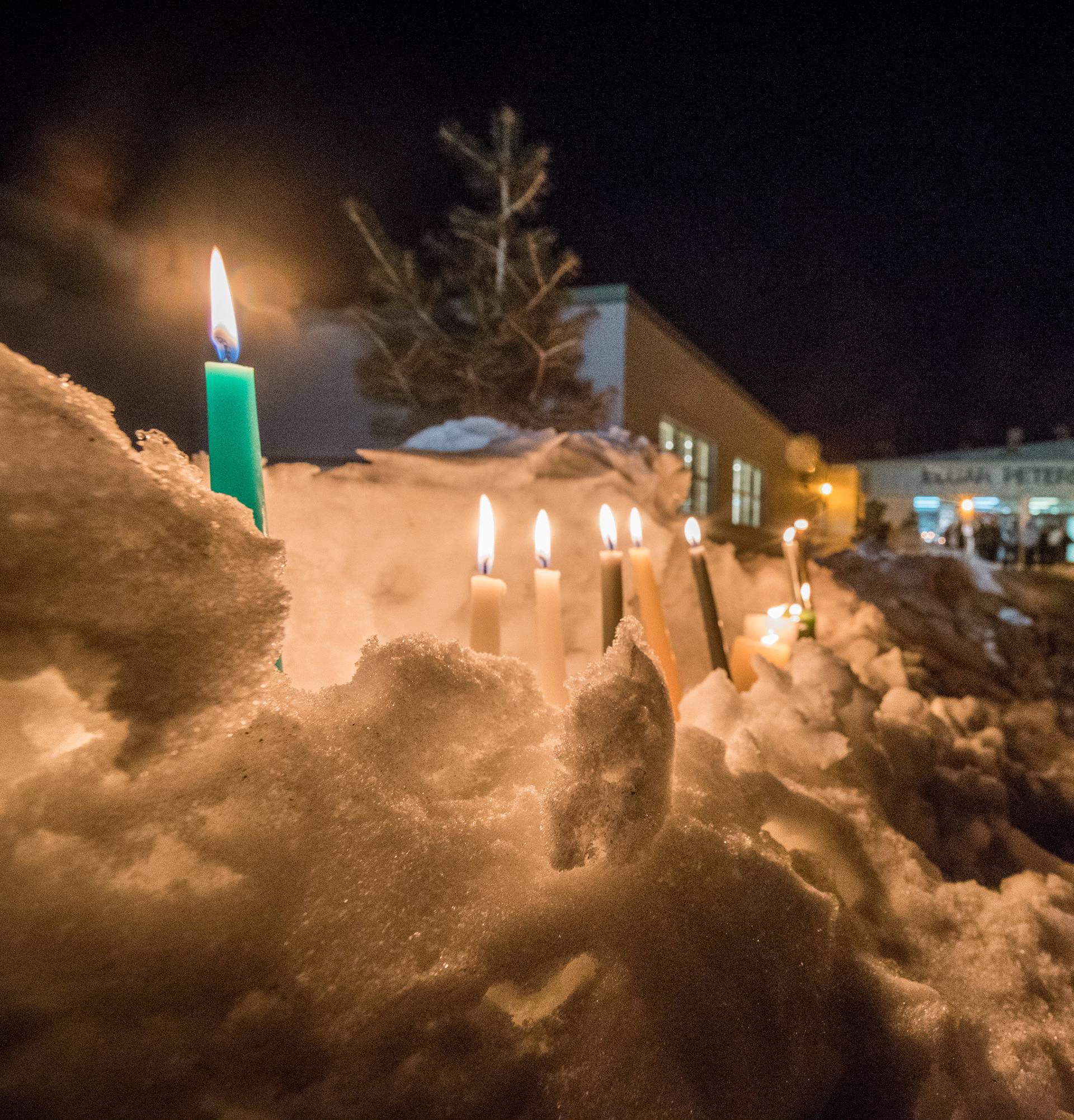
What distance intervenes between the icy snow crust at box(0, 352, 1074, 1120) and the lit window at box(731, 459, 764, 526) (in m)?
11.3

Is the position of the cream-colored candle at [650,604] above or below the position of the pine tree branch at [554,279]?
below

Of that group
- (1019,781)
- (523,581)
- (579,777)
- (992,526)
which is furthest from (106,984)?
(992,526)

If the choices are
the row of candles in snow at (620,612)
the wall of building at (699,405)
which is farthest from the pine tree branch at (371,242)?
the row of candles in snow at (620,612)

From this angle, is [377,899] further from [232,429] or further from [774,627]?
[774,627]

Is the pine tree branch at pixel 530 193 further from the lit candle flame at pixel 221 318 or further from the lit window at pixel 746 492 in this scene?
the lit window at pixel 746 492

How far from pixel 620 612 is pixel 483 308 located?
5148mm

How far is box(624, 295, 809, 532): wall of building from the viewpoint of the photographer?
7.14 meters

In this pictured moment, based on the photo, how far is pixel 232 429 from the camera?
889mm

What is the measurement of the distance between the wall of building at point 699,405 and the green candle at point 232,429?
633cm

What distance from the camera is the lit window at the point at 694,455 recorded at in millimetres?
8445

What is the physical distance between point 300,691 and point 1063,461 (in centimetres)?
2415

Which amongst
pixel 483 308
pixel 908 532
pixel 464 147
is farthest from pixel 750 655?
pixel 908 532

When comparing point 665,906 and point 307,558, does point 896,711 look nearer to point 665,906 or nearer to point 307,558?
point 665,906

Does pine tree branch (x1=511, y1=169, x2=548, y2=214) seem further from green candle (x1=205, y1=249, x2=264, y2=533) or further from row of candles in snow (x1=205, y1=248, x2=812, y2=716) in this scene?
green candle (x1=205, y1=249, x2=264, y2=533)
